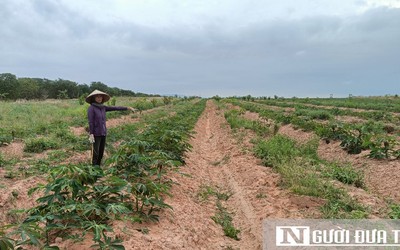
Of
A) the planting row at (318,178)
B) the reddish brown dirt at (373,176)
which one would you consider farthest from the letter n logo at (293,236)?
the reddish brown dirt at (373,176)

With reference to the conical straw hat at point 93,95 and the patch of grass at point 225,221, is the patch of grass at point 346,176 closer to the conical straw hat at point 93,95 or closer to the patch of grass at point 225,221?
the patch of grass at point 225,221

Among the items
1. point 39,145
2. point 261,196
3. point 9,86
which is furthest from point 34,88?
point 261,196

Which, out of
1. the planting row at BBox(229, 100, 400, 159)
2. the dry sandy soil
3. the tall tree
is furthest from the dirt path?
the tall tree

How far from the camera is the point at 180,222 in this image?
153 inches

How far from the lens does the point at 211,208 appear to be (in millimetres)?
4789

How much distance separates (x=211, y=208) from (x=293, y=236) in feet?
4.88

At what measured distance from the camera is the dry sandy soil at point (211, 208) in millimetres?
3324

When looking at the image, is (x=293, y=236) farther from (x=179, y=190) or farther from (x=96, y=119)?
(x=96, y=119)

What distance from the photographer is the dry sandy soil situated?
10.9ft

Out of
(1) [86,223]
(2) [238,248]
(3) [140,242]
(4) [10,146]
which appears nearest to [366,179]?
(2) [238,248]

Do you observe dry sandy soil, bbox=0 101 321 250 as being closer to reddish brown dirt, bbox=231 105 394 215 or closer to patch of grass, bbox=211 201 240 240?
patch of grass, bbox=211 201 240 240

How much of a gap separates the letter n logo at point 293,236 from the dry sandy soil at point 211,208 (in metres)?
0.26

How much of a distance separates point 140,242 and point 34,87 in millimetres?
76438

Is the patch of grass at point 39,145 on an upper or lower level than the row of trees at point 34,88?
lower
